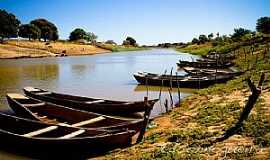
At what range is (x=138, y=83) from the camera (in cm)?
2927

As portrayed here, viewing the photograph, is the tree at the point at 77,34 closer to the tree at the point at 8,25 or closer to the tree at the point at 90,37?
the tree at the point at 90,37

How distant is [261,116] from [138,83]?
18.6m

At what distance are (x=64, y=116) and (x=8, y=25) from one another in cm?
8919

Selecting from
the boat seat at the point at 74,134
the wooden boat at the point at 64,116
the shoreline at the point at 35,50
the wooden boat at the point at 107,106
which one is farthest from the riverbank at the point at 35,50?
the boat seat at the point at 74,134

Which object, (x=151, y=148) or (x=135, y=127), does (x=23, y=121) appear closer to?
(x=135, y=127)

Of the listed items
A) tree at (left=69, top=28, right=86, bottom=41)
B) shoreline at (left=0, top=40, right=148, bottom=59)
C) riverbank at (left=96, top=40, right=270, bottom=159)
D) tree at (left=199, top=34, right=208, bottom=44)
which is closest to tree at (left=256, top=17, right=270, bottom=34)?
tree at (left=199, top=34, right=208, bottom=44)

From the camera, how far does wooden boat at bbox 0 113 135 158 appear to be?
33.1ft

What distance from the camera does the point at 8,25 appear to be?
94.1m

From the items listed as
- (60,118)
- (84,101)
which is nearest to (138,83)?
(84,101)

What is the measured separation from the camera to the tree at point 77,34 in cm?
14700

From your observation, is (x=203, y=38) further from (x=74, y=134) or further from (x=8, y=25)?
(x=74, y=134)

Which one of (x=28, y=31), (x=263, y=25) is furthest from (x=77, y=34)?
(x=263, y=25)

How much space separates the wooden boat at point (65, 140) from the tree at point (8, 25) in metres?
87.8

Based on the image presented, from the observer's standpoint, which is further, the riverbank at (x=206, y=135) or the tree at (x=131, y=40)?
the tree at (x=131, y=40)
